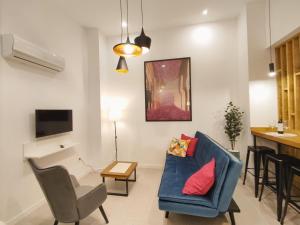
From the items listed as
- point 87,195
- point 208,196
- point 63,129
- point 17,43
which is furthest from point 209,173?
point 17,43

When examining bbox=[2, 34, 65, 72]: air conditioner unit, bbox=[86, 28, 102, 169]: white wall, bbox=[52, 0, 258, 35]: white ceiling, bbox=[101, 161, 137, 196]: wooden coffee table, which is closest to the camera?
bbox=[2, 34, 65, 72]: air conditioner unit

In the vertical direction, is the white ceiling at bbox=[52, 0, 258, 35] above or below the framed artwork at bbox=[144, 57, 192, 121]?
above

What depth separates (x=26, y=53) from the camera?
228 cm

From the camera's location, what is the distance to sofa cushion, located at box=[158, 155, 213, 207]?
191cm

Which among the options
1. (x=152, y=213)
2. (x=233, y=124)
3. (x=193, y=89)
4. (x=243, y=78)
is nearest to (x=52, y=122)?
(x=152, y=213)

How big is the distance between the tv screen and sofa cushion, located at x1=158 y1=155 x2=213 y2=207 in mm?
1949

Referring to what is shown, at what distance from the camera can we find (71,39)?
3.53 meters

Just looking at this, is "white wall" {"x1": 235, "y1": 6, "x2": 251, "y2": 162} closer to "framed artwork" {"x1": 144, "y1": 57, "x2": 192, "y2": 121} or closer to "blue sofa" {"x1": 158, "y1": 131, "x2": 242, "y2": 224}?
"framed artwork" {"x1": 144, "y1": 57, "x2": 192, "y2": 121}

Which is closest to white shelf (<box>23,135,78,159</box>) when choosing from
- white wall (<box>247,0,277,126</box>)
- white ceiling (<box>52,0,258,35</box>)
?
white ceiling (<box>52,0,258,35</box>)

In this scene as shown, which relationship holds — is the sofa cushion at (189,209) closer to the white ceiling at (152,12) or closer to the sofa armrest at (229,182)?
the sofa armrest at (229,182)

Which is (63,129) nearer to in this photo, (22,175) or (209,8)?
(22,175)

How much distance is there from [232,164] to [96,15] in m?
3.58

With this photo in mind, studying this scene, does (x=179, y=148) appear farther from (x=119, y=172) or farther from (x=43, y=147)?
(x=43, y=147)

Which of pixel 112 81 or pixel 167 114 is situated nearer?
pixel 167 114
